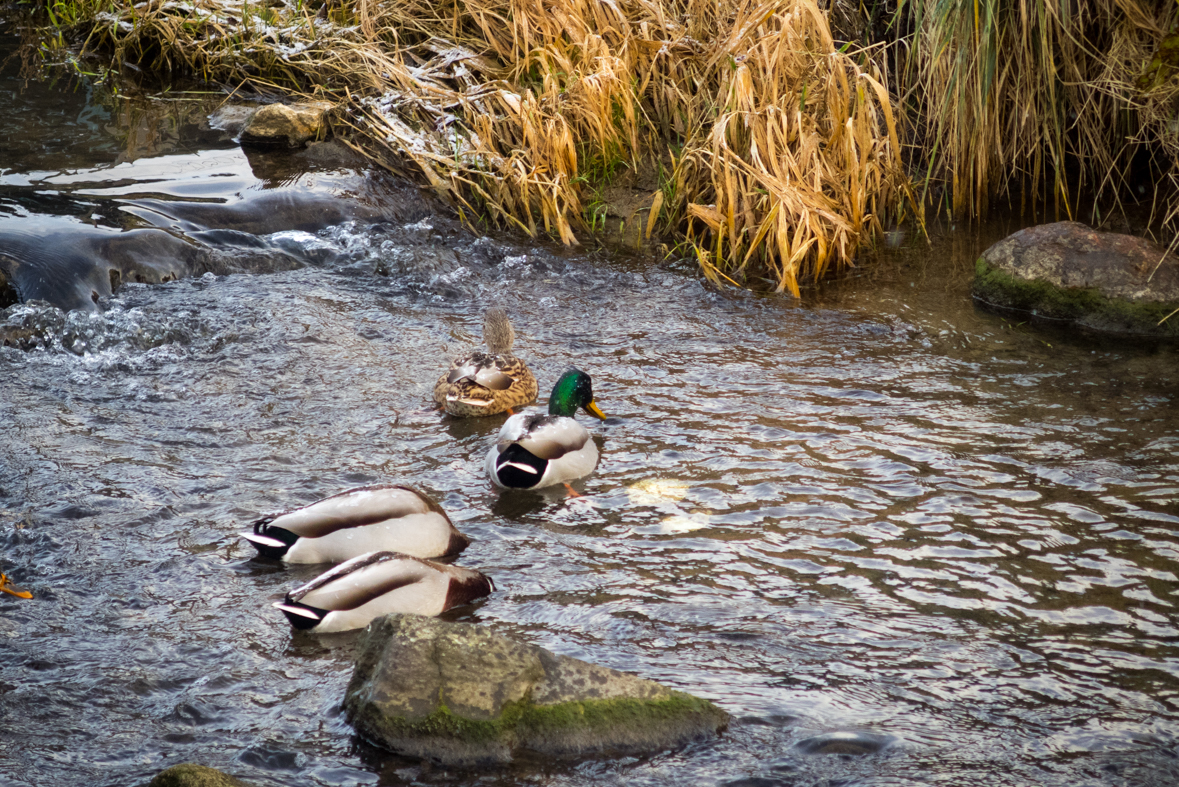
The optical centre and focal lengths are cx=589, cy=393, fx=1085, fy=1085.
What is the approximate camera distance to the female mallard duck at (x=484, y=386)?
530cm

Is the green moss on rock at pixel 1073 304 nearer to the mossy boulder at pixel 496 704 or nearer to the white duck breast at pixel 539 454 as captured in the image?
the white duck breast at pixel 539 454

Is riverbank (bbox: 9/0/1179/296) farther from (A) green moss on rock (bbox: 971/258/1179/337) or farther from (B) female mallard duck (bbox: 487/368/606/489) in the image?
(B) female mallard duck (bbox: 487/368/606/489)

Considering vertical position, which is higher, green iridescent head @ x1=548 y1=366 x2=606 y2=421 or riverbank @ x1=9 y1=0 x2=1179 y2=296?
riverbank @ x1=9 y1=0 x2=1179 y2=296

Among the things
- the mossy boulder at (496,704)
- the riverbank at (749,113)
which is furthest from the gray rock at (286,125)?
the mossy boulder at (496,704)

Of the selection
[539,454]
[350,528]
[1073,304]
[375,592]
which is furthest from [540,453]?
[1073,304]

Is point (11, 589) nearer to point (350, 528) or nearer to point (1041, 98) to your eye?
point (350, 528)

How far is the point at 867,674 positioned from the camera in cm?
331

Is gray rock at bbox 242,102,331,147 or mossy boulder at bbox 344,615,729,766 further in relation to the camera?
gray rock at bbox 242,102,331,147

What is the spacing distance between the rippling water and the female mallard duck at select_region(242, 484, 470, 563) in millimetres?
136

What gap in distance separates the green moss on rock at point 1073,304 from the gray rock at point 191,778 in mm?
5483

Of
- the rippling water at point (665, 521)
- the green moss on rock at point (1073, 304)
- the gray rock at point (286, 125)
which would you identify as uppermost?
the gray rock at point (286, 125)

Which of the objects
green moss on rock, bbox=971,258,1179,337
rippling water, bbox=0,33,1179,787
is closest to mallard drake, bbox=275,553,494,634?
rippling water, bbox=0,33,1179,787

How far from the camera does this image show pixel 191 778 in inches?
99.7

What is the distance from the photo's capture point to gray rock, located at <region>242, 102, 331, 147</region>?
855 cm
